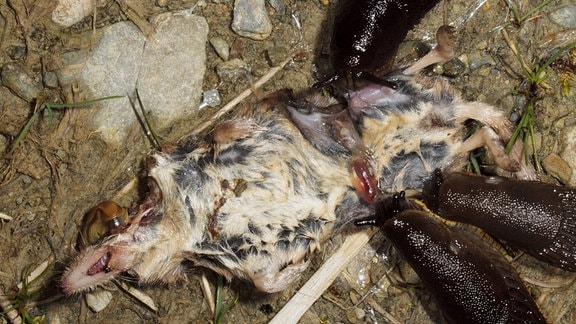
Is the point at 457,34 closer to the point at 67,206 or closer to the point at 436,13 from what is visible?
the point at 436,13

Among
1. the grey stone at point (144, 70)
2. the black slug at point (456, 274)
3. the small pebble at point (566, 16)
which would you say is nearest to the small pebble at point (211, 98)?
the grey stone at point (144, 70)

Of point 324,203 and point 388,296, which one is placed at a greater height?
point 324,203

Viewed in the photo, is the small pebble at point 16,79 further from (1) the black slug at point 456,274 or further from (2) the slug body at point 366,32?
(1) the black slug at point 456,274

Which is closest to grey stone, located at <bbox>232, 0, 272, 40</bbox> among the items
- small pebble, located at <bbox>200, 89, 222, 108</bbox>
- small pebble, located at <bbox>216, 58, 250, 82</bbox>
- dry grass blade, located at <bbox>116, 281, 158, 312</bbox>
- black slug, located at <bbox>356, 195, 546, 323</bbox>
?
small pebble, located at <bbox>216, 58, 250, 82</bbox>

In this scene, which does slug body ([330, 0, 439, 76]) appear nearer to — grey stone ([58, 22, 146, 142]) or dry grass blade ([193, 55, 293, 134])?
dry grass blade ([193, 55, 293, 134])

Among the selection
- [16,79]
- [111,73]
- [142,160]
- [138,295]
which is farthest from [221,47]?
[138,295]

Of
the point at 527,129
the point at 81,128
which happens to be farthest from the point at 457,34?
the point at 81,128
